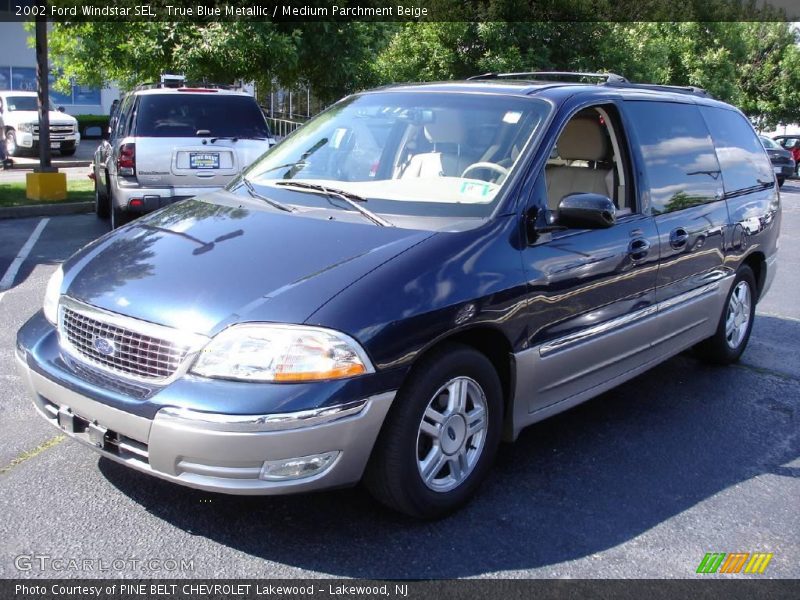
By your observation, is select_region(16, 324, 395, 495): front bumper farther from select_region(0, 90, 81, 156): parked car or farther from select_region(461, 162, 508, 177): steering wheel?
select_region(0, 90, 81, 156): parked car

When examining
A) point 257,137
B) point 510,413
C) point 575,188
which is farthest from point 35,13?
point 510,413

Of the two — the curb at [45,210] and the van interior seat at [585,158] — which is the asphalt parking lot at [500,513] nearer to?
the van interior seat at [585,158]

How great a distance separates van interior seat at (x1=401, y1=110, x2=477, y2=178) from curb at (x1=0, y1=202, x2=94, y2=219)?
926 centimetres

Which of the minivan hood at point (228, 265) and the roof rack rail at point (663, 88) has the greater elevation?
the roof rack rail at point (663, 88)

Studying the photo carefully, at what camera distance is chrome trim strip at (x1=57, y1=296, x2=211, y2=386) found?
3.07 meters

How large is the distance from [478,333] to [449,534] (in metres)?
0.85

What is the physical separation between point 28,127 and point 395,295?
21.9m

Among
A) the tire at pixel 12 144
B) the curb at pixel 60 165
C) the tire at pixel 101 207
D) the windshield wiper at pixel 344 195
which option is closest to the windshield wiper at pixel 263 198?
the windshield wiper at pixel 344 195

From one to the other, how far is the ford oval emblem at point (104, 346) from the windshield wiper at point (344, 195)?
1231 millimetres

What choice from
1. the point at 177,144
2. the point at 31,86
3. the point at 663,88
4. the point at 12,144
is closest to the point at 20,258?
the point at 177,144

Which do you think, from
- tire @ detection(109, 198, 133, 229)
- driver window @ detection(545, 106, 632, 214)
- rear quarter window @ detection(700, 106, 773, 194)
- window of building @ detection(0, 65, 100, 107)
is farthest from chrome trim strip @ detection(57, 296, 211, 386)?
window of building @ detection(0, 65, 100, 107)

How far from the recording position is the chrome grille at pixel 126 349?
3.12 metres

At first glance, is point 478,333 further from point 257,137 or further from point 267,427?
point 257,137

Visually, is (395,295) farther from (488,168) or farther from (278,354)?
(488,168)
